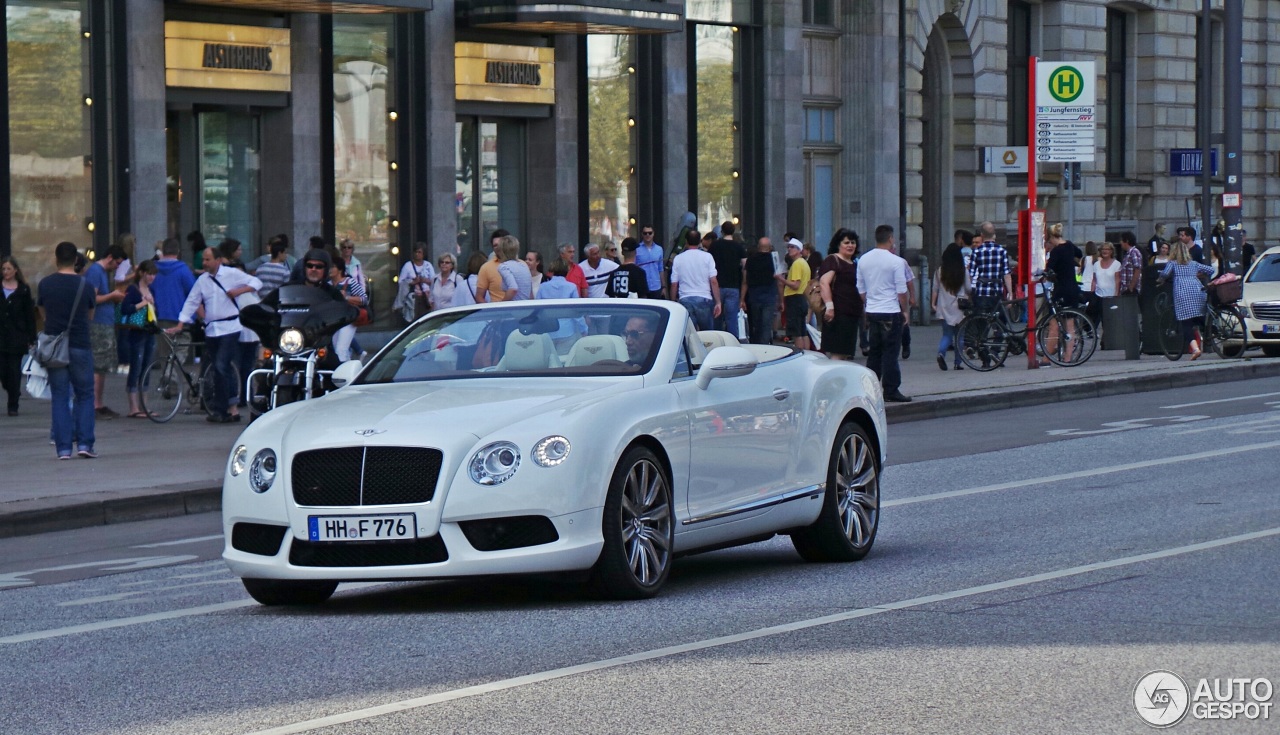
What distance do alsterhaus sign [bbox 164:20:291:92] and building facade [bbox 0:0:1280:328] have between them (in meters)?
0.03

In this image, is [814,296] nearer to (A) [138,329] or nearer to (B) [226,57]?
(B) [226,57]

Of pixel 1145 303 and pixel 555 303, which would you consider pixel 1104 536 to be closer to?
pixel 555 303

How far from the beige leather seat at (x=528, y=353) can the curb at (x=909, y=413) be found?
4.85 metres

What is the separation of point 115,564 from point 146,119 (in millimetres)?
15414

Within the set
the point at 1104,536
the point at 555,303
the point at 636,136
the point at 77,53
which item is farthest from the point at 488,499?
the point at 636,136

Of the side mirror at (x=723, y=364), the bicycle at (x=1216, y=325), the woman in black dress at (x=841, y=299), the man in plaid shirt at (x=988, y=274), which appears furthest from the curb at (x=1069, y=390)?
the side mirror at (x=723, y=364)

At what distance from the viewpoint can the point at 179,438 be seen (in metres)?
18.7

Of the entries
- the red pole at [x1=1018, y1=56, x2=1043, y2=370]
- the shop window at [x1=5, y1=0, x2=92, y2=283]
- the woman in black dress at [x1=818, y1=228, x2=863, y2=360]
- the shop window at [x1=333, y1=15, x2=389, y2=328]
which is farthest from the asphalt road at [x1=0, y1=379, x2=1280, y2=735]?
the shop window at [x1=333, y1=15, x2=389, y2=328]

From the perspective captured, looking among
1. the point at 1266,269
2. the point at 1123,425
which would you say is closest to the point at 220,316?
the point at 1123,425

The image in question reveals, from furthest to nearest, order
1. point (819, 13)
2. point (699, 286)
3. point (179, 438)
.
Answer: point (819, 13), point (699, 286), point (179, 438)

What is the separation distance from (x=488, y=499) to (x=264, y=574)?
3.66 feet

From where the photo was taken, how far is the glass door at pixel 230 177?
27.7 meters

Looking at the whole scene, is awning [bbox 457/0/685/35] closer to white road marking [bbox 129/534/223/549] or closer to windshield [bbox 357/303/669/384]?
white road marking [bbox 129/534/223/549]

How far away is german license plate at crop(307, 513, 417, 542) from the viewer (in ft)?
28.6
